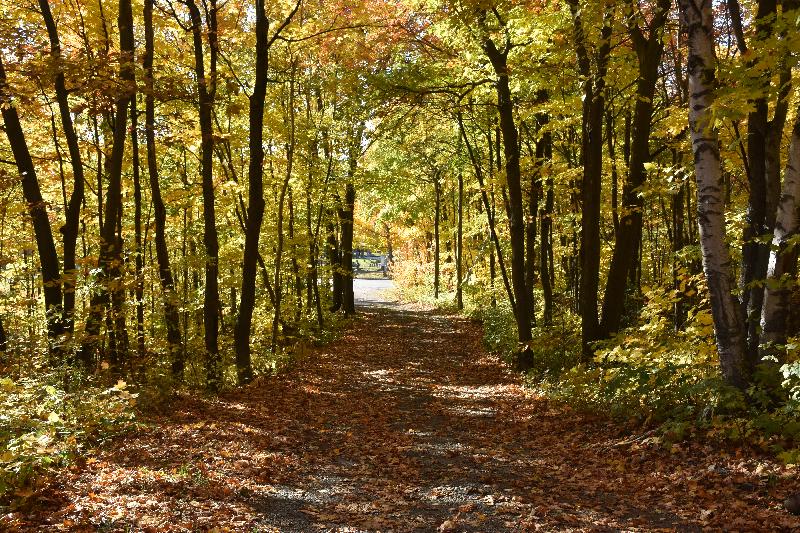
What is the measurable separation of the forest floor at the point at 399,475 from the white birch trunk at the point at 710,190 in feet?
3.84

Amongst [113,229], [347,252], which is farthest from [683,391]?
[347,252]

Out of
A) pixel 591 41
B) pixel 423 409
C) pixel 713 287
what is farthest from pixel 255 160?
pixel 713 287

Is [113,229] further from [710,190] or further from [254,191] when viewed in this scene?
[710,190]

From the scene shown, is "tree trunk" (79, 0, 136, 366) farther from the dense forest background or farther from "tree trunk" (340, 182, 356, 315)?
"tree trunk" (340, 182, 356, 315)

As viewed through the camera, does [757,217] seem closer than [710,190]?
No

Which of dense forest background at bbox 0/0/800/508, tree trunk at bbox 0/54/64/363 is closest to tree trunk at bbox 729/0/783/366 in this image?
dense forest background at bbox 0/0/800/508

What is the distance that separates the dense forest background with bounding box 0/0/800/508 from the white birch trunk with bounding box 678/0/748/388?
22mm

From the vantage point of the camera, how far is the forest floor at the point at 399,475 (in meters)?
4.96

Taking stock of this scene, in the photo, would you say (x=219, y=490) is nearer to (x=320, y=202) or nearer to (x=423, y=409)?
(x=423, y=409)

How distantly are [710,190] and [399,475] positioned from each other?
459 centimetres

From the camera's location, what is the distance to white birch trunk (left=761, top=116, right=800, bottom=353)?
21.0ft

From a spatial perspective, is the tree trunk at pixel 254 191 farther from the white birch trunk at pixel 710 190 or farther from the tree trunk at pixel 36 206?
the white birch trunk at pixel 710 190

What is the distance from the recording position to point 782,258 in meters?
6.66

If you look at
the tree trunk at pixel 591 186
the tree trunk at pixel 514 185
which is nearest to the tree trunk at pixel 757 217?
the tree trunk at pixel 591 186
